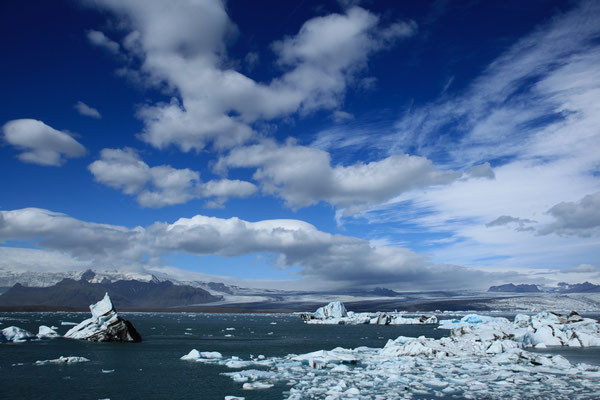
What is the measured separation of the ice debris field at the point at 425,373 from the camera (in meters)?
18.5

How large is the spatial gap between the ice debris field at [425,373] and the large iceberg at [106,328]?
1533cm

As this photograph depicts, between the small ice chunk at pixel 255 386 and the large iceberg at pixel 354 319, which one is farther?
the large iceberg at pixel 354 319

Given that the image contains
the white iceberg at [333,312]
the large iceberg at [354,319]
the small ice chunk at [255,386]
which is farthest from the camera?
the white iceberg at [333,312]

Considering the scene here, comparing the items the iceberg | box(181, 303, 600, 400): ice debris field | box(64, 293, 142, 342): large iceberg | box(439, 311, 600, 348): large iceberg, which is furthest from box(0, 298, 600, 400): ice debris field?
the iceberg

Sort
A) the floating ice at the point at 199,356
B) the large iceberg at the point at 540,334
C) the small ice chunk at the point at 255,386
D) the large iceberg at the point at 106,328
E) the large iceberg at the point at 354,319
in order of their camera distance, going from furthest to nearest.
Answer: the large iceberg at the point at 354,319, the large iceberg at the point at 106,328, the large iceberg at the point at 540,334, the floating ice at the point at 199,356, the small ice chunk at the point at 255,386

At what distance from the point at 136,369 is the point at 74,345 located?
675 inches

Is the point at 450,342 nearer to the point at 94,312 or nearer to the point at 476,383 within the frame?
the point at 476,383

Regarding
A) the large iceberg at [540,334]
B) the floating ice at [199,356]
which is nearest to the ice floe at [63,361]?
the floating ice at [199,356]

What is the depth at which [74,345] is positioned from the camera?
39.0m

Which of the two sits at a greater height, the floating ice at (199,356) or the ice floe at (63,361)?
the ice floe at (63,361)

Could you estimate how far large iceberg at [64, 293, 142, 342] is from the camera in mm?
42031

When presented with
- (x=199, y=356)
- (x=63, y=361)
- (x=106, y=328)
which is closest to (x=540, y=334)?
(x=199, y=356)

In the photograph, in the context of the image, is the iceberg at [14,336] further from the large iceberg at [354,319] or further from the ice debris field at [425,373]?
the large iceberg at [354,319]

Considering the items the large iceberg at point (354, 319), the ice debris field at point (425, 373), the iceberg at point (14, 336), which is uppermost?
the iceberg at point (14, 336)
